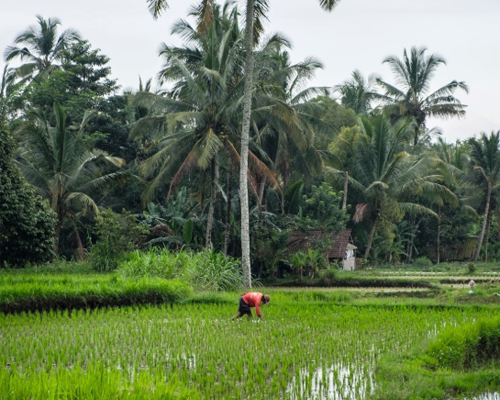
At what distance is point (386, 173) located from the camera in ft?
79.4

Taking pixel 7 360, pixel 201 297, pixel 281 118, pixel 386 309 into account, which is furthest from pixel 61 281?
pixel 281 118

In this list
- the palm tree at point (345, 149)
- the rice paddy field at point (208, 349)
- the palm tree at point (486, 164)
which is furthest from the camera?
the palm tree at point (486, 164)

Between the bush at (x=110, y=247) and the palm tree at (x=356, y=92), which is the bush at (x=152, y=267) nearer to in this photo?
the bush at (x=110, y=247)

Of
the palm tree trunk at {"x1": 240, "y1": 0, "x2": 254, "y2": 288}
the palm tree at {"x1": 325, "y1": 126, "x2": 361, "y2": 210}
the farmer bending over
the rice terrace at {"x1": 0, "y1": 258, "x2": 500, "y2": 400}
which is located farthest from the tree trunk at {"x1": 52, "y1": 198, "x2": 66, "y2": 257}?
the palm tree at {"x1": 325, "y1": 126, "x2": 361, "y2": 210}

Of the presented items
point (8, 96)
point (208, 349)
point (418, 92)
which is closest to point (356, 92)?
point (418, 92)

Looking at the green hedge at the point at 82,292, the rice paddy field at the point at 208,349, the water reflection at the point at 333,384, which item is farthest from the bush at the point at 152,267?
the water reflection at the point at 333,384

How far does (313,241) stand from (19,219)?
30.5ft

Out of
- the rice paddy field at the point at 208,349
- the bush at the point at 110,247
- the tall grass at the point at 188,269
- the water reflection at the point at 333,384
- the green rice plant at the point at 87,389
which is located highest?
the bush at the point at 110,247

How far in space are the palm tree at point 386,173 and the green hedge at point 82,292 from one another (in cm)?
1310

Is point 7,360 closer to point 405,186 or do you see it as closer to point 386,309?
point 386,309

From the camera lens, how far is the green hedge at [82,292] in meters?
10.5

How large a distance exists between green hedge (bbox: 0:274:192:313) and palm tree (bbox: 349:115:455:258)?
43.0 ft

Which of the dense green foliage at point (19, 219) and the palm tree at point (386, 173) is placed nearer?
the dense green foliage at point (19, 219)

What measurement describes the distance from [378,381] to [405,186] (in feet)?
61.7
